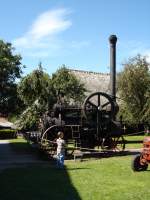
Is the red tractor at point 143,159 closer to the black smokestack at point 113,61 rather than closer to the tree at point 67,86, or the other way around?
the black smokestack at point 113,61

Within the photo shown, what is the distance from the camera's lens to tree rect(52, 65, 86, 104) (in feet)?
164

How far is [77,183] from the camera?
15281mm

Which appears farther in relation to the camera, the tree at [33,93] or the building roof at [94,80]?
the building roof at [94,80]

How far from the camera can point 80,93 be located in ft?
167

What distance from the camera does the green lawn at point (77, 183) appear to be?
42.7ft

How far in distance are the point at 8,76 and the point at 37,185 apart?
5294 centimetres

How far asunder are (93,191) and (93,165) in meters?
6.79

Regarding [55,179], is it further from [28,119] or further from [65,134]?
[28,119]

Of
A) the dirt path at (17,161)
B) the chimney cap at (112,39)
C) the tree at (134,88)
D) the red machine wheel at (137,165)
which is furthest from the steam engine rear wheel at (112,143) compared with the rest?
the tree at (134,88)

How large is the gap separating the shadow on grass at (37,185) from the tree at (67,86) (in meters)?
30.4

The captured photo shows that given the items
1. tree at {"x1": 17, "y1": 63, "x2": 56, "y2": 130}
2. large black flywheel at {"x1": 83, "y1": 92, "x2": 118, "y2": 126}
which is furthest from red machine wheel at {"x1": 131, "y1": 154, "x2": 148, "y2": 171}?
tree at {"x1": 17, "y1": 63, "x2": 56, "y2": 130}

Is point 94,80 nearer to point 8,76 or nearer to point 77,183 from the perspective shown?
point 8,76

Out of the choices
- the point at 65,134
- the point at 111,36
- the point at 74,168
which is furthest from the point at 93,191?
the point at 111,36

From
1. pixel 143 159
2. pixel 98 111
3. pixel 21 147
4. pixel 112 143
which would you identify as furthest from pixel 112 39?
pixel 143 159
